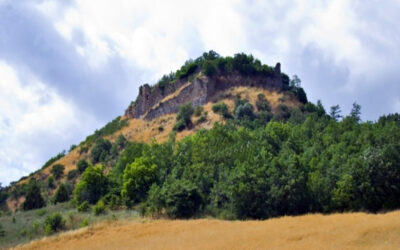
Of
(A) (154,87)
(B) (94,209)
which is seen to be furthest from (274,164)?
(A) (154,87)

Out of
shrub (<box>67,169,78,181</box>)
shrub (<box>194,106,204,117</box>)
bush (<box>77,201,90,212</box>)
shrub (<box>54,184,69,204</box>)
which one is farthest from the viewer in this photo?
shrub (<box>194,106,204,117</box>)

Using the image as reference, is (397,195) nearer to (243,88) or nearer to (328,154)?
(328,154)

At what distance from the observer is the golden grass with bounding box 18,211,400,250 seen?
89.6 ft

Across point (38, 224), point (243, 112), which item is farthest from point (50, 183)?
point (38, 224)

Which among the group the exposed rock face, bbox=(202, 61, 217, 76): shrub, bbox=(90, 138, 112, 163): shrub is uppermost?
bbox=(202, 61, 217, 76): shrub

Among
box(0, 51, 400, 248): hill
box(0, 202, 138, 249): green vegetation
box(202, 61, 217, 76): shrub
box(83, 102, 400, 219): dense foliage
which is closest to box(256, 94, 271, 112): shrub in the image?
box(0, 51, 400, 248): hill

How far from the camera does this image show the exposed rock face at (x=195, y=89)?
85250 mm

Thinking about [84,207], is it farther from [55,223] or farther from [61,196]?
[61,196]

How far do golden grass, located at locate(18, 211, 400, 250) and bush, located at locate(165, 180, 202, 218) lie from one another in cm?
224

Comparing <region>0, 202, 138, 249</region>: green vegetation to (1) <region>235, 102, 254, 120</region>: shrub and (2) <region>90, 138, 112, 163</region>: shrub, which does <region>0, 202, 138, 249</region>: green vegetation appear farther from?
(2) <region>90, 138, 112, 163</region>: shrub

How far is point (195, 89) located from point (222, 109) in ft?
40.2

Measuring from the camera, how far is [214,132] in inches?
2240

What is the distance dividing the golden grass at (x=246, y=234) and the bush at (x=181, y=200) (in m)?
2.24

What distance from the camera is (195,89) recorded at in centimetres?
8719
